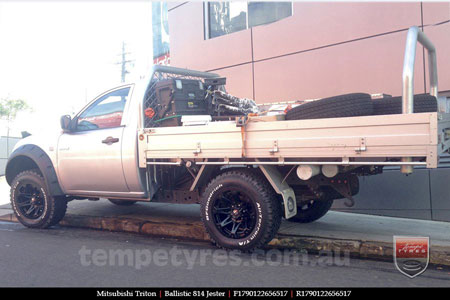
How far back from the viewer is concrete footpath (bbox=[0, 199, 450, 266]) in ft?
16.0

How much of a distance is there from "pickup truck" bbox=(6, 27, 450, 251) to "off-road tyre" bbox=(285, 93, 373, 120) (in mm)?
10

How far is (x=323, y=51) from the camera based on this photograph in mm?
8219

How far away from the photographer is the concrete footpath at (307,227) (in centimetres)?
487

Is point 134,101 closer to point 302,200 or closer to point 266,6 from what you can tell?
point 302,200

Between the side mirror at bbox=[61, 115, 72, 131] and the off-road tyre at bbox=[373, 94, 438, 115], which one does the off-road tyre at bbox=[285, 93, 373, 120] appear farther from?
the side mirror at bbox=[61, 115, 72, 131]

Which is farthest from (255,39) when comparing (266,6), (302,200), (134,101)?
(302,200)

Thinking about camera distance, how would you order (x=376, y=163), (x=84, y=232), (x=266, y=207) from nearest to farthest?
(x=376, y=163), (x=266, y=207), (x=84, y=232)

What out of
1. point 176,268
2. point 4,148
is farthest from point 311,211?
point 4,148

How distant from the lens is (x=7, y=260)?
4.71 m

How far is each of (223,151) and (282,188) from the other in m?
0.78

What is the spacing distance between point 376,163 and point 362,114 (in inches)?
20.6

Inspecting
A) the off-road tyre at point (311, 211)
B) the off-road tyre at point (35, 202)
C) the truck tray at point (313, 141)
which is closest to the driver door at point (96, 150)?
the off-road tyre at point (35, 202)

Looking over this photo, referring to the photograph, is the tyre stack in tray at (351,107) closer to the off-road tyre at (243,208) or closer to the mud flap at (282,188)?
the mud flap at (282,188)

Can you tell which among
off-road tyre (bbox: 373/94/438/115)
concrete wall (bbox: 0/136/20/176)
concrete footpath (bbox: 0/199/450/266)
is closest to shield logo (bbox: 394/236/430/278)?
concrete footpath (bbox: 0/199/450/266)
